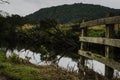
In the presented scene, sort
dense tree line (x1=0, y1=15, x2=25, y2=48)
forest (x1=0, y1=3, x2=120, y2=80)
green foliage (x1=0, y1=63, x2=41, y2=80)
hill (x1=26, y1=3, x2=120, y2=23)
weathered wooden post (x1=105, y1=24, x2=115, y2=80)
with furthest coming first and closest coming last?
1. hill (x1=26, y1=3, x2=120, y2=23)
2. dense tree line (x1=0, y1=15, x2=25, y2=48)
3. forest (x1=0, y1=3, x2=120, y2=80)
4. green foliage (x1=0, y1=63, x2=41, y2=80)
5. weathered wooden post (x1=105, y1=24, x2=115, y2=80)

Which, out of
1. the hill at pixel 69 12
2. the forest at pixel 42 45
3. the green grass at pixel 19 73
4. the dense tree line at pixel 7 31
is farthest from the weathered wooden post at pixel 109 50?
the hill at pixel 69 12

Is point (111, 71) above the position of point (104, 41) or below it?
below

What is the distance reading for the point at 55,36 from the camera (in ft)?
89.7

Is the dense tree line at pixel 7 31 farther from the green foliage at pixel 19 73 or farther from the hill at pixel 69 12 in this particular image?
the hill at pixel 69 12

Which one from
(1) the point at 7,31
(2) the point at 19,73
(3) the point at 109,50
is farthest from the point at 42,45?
(1) the point at 7,31

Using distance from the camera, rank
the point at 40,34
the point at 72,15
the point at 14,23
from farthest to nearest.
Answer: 1. the point at 72,15
2. the point at 14,23
3. the point at 40,34

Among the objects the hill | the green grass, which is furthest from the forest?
the hill

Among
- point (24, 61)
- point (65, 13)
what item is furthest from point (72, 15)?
point (24, 61)

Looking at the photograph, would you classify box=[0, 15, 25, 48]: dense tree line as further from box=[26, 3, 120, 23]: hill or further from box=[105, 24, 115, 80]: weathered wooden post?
box=[26, 3, 120, 23]: hill

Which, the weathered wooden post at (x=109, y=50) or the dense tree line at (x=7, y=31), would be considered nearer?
the weathered wooden post at (x=109, y=50)

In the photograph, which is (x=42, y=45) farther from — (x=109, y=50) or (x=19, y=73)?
(x=109, y=50)

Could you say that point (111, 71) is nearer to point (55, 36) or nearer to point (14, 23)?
point (55, 36)

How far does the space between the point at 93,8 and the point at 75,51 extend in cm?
11468

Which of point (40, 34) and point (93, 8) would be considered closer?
point (40, 34)
